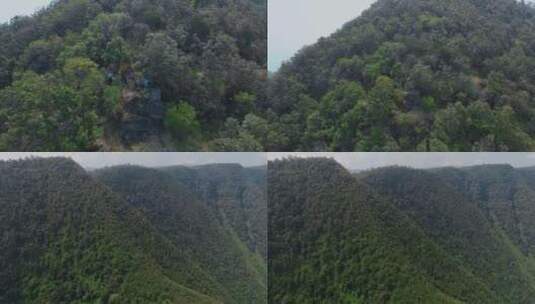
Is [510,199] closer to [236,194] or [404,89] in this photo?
[404,89]

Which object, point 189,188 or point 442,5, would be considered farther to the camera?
point 442,5

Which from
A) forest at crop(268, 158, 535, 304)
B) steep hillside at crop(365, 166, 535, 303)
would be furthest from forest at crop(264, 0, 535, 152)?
steep hillside at crop(365, 166, 535, 303)

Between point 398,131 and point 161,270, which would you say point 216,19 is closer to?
point 398,131

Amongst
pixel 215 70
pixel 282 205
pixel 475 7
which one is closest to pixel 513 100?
pixel 475 7

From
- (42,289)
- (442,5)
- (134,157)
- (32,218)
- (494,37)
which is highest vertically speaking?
(442,5)

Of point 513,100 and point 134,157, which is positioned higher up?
point 513,100
